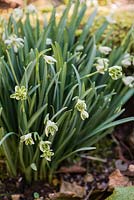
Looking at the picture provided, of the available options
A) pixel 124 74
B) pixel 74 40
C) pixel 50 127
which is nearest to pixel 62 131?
pixel 50 127

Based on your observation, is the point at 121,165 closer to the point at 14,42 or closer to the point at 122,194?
the point at 122,194

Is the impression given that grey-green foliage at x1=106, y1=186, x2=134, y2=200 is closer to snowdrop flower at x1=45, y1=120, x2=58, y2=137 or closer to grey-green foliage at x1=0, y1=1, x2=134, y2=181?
grey-green foliage at x1=0, y1=1, x2=134, y2=181

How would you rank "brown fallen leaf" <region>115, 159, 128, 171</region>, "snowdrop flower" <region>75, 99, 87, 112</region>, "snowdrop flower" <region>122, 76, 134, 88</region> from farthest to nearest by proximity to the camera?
1. "brown fallen leaf" <region>115, 159, 128, 171</region>
2. "snowdrop flower" <region>122, 76, 134, 88</region>
3. "snowdrop flower" <region>75, 99, 87, 112</region>

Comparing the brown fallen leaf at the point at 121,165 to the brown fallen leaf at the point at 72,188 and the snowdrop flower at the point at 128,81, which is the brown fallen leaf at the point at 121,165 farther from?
the snowdrop flower at the point at 128,81

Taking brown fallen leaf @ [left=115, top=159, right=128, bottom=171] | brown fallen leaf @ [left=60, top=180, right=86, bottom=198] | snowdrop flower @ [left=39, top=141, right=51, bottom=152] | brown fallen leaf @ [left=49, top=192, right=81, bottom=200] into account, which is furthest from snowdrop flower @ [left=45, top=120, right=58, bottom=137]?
brown fallen leaf @ [left=115, top=159, right=128, bottom=171]

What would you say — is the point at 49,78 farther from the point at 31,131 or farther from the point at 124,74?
the point at 124,74
